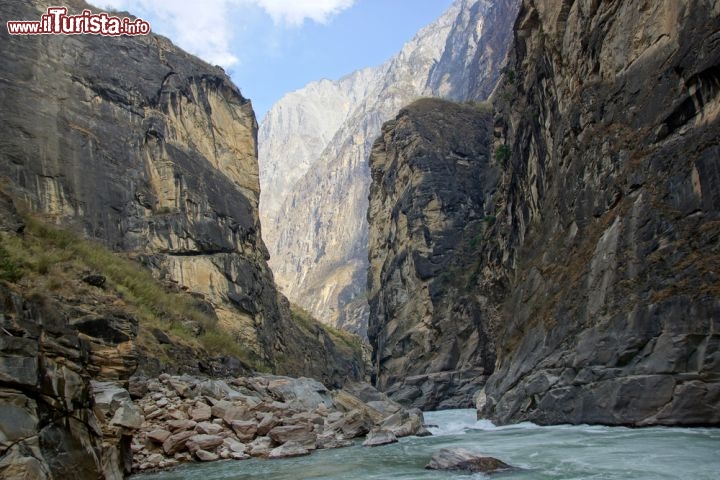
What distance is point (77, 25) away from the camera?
3784cm

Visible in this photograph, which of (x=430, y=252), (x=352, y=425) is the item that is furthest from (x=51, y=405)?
(x=430, y=252)

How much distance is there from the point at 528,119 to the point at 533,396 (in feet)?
62.5

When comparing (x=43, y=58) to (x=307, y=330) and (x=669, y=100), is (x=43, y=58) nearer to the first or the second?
(x=669, y=100)

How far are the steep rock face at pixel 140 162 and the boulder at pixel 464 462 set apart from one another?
2270cm

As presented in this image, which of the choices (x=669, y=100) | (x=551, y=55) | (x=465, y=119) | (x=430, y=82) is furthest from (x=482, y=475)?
(x=430, y=82)

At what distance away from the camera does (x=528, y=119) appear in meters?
35.1

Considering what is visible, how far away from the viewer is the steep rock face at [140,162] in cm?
3158

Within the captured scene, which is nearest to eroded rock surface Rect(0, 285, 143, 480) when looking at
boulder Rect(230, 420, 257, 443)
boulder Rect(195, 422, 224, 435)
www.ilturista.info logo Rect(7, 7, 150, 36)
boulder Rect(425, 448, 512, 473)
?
boulder Rect(195, 422, 224, 435)

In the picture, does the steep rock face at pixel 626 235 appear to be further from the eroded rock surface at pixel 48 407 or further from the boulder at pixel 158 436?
the eroded rock surface at pixel 48 407

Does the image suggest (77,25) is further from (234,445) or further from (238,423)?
(234,445)

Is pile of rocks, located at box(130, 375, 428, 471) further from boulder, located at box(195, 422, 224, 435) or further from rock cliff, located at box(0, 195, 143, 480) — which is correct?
rock cliff, located at box(0, 195, 143, 480)

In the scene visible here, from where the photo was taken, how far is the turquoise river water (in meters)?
10.5

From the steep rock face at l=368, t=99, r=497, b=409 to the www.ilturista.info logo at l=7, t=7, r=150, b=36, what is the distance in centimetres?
3214

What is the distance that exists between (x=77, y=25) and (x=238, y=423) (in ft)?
101
